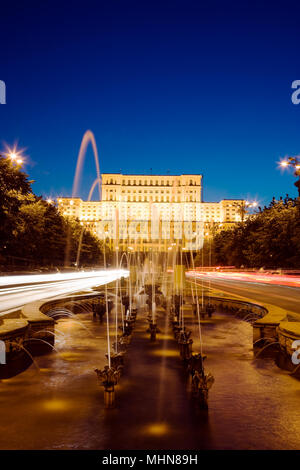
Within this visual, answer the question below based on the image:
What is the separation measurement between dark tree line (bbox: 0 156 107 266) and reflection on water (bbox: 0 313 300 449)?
50.6ft

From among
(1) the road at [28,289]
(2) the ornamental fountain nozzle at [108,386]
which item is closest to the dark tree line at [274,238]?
(1) the road at [28,289]

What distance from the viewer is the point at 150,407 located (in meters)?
5.64

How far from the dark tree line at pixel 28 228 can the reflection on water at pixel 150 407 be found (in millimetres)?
15424

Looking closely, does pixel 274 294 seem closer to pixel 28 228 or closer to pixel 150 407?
pixel 150 407

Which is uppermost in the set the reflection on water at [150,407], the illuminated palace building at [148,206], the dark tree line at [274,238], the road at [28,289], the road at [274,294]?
the illuminated palace building at [148,206]

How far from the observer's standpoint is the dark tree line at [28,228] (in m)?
22.2

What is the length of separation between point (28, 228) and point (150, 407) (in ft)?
109

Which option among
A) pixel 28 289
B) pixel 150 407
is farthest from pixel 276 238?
pixel 150 407

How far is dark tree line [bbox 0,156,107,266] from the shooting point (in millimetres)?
22234

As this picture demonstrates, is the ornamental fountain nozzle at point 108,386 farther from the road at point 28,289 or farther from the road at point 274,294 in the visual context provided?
the road at point 274,294

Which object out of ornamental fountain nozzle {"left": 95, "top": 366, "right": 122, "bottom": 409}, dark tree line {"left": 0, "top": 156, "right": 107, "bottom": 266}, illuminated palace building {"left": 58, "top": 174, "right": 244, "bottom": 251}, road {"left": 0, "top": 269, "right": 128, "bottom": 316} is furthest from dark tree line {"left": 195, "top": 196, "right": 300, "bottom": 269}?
illuminated palace building {"left": 58, "top": 174, "right": 244, "bottom": 251}
